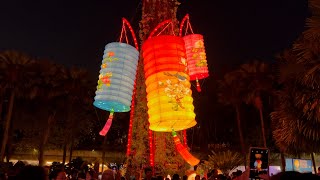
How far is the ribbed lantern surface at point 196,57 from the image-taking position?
16016mm

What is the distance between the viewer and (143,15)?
1658 cm

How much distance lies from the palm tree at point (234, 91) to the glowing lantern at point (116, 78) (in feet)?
52.5

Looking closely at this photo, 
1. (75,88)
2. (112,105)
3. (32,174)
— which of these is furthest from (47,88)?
(32,174)

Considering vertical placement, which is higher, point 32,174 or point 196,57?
point 196,57

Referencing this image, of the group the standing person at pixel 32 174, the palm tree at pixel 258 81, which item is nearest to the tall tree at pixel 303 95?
the standing person at pixel 32 174

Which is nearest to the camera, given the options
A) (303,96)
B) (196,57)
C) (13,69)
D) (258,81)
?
(303,96)

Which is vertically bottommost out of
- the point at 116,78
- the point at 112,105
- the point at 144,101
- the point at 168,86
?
the point at 112,105

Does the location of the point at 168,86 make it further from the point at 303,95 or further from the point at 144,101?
the point at 303,95

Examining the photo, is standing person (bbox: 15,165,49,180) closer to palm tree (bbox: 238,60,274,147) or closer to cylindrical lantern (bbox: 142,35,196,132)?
cylindrical lantern (bbox: 142,35,196,132)

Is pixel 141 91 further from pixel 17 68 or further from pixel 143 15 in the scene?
pixel 17 68

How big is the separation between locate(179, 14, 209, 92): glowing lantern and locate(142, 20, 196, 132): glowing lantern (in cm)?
328

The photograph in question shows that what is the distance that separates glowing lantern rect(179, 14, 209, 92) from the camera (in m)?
16.0

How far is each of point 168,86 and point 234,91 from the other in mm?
18756

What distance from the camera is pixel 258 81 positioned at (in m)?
26.8
